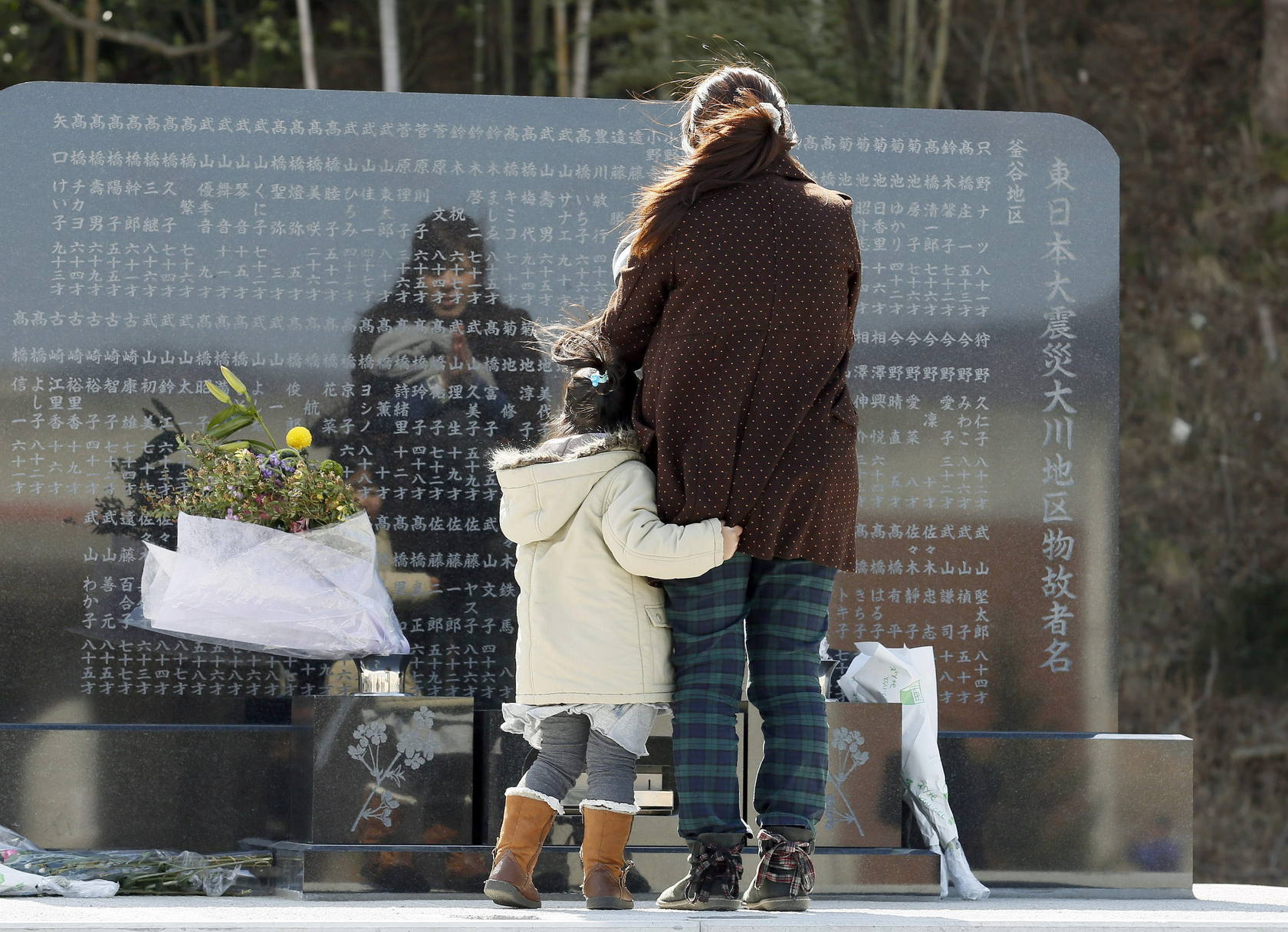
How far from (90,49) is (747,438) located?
6076 mm

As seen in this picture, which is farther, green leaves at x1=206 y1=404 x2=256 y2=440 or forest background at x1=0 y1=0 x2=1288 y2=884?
forest background at x1=0 y1=0 x2=1288 y2=884

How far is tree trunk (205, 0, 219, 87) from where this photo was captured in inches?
304

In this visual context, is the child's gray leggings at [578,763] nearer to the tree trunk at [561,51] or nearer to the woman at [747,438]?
the woman at [747,438]

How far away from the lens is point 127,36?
24.5 ft

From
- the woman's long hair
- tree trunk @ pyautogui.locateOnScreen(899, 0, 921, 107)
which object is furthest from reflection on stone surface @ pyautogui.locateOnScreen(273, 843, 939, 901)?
tree trunk @ pyautogui.locateOnScreen(899, 0, 921, 107)

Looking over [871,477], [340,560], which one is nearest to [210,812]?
[340,560]

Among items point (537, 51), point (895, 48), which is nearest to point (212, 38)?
point (537, 51)

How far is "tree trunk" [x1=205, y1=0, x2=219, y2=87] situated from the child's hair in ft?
18.3

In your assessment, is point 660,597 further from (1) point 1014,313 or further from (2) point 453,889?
(1) point 1014,313

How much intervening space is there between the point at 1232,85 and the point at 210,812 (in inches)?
259

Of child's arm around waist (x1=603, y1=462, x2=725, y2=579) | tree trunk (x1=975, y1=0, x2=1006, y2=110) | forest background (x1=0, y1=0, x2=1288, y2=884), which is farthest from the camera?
tree trunk (x1=975, y1=0, x2=1006, y2=110)

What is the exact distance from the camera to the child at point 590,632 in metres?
2.60

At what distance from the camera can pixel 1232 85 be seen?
7.99 metres

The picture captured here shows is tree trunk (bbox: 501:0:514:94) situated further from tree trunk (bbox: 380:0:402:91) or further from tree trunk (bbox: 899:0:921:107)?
tree trunk (bbox: 899:0:921:107)
